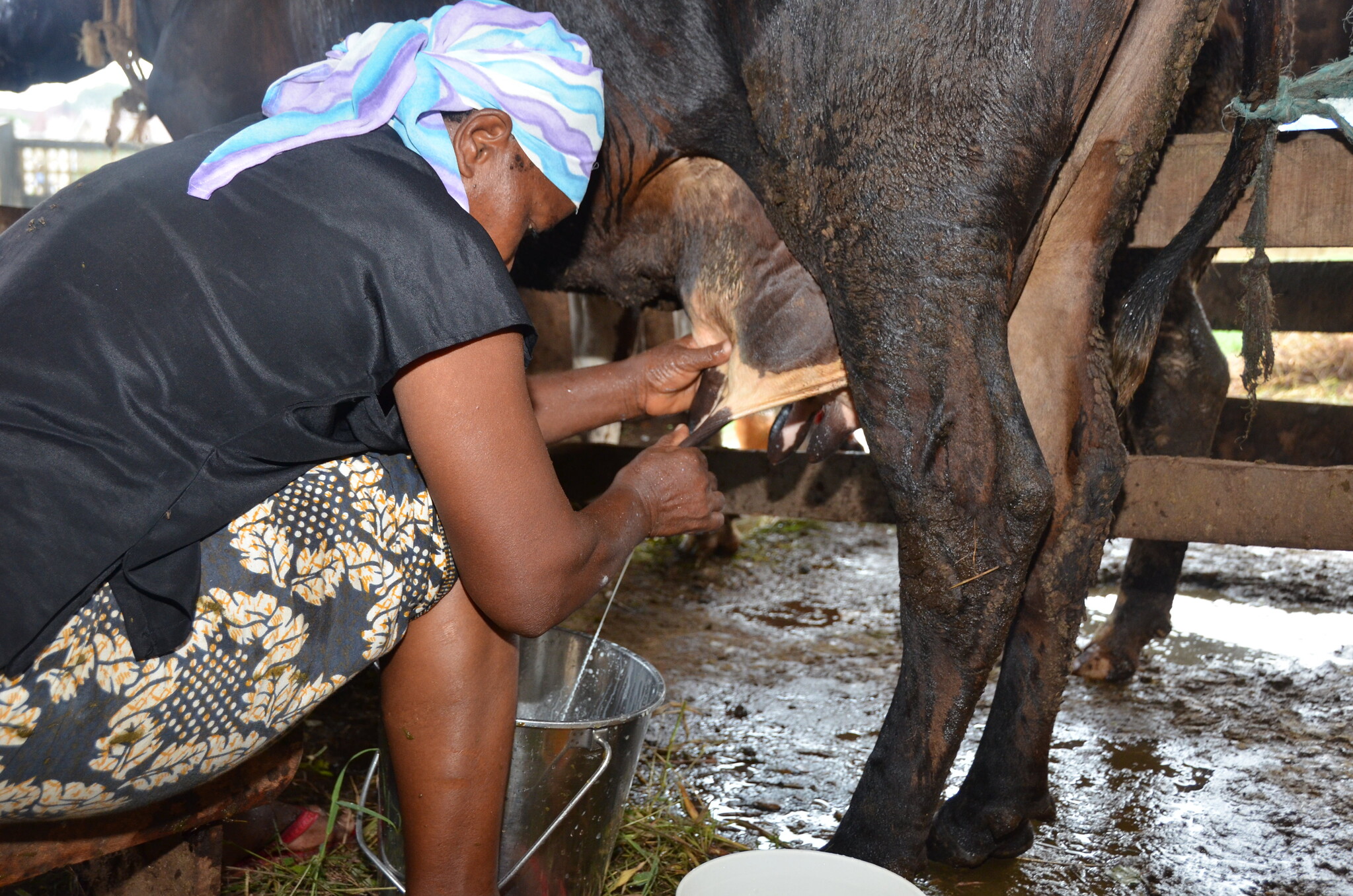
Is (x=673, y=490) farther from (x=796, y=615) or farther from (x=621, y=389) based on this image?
(x=796, y=615)

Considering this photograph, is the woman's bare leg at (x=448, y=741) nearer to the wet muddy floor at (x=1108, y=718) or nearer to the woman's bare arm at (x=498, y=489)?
the woman's bare arm at (x=498, y=489)

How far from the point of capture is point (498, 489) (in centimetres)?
130

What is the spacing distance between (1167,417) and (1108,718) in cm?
84

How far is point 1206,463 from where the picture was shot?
2.21 metres

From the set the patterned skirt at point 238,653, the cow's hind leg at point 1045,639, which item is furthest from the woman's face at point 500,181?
the cow's hind leg at point 1045,639

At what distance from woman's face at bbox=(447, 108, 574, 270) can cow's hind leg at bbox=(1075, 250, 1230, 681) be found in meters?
2.00

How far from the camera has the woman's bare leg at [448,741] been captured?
151 centimetres

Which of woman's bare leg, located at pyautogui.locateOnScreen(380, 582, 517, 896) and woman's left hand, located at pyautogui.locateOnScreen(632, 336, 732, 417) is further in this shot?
woman's left hand, located at pyautogui.locateOnScreen(632, 336, 732, 417)

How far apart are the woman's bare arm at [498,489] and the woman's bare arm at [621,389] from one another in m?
0.58

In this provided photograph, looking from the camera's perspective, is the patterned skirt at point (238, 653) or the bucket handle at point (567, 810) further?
the bucket handle at point (567, 810)

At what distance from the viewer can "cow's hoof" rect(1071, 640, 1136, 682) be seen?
9.57 feet

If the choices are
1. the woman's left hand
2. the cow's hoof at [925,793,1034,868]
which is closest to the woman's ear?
the woman's left hand

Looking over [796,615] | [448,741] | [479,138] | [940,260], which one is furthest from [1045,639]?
[796,615]

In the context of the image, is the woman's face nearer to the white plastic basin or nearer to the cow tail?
the white plastic basin
